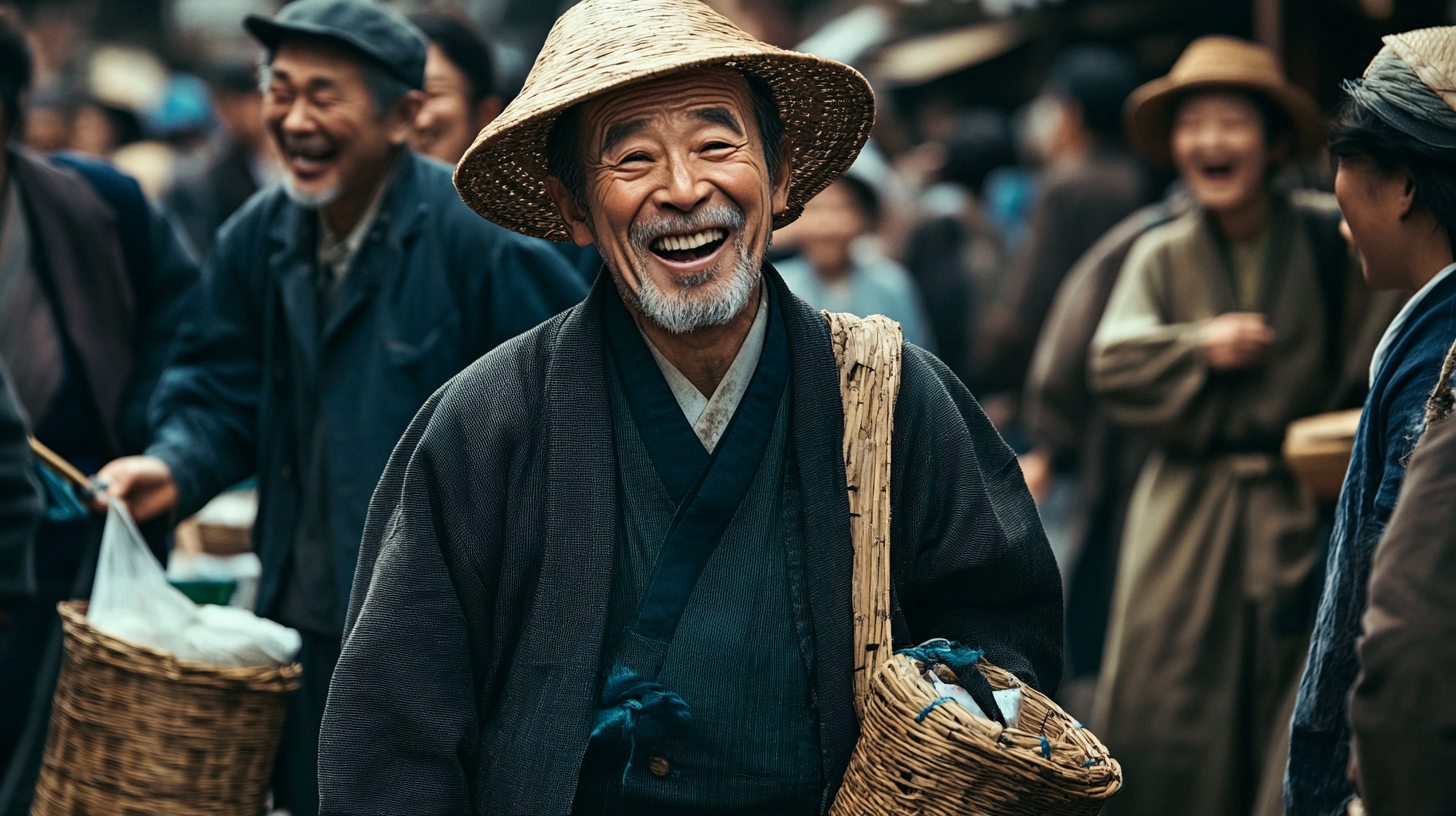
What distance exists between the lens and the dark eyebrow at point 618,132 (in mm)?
2859

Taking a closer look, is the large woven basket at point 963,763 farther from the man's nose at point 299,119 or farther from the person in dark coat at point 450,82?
the person in dark coat at point 450,82

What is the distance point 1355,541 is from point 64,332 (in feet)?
11.7

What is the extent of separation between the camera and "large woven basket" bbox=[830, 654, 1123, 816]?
2.41m

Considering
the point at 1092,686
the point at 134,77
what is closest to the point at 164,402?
the point at 1092,686

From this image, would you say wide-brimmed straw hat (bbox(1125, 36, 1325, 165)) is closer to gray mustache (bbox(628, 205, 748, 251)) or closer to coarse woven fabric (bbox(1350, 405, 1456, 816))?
gray mustache (bbox(628, 205, 748, 251))

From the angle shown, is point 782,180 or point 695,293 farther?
point 782,180

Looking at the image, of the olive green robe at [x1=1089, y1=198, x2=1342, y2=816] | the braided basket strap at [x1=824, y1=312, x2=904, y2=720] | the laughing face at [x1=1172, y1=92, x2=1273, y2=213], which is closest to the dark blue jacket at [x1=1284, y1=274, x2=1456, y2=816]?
the braided basket strap at [x1=824, y1=312, x2=904, y2=720]

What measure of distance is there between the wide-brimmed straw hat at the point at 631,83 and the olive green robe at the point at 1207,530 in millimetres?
2664

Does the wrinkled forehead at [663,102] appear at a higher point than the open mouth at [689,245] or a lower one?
higher

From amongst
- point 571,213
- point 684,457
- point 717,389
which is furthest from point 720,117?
point 684,457

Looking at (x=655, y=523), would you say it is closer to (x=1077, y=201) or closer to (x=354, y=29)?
(x=354, y=29)

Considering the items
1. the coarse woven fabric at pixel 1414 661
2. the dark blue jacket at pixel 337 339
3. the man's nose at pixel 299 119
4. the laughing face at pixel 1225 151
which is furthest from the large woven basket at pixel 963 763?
the laughing face at pixel 1225 151

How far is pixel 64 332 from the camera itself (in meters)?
4.78

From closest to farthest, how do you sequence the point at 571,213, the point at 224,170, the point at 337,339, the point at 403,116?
the point at 571,213 → the point at 337,339 → the point at 403,116 → the point at 224,170
